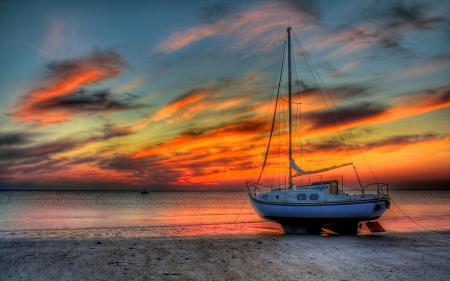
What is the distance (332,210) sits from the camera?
102 feet

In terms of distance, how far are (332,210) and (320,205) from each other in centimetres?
97

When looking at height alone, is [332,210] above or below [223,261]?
above

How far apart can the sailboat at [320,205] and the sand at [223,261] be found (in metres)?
7.46

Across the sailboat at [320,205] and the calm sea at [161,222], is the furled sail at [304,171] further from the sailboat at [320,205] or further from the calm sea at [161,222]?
the calm sea at [161,222]

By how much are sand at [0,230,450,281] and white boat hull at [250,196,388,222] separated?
23.9ft

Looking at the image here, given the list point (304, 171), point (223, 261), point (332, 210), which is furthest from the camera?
point (304, 171)


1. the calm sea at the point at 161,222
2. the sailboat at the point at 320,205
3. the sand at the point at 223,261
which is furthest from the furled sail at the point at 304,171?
the sand at the point at 223,261

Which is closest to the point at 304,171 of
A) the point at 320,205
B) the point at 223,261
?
the point at 320,205

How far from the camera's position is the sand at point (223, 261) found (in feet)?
45.8

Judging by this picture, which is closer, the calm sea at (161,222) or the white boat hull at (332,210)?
the white boat hull at (332,210)

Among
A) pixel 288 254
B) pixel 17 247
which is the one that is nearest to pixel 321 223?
pixel 288 254

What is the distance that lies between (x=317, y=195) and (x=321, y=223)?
221 cm

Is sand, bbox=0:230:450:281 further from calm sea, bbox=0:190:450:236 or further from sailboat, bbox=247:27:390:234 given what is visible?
calm sea, bbox=0:190:450:236

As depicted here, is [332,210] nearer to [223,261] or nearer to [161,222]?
[223,261]
